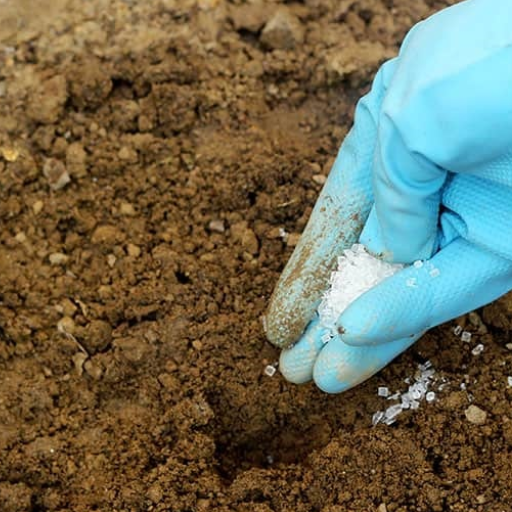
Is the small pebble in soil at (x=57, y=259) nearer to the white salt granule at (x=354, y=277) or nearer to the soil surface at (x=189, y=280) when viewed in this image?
the soil surface at (x=189, y=280)

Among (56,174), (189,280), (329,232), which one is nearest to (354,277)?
(329,232)

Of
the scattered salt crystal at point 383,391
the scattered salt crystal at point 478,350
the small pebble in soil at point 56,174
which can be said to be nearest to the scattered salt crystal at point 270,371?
the scattered salt crystal at point 383,391

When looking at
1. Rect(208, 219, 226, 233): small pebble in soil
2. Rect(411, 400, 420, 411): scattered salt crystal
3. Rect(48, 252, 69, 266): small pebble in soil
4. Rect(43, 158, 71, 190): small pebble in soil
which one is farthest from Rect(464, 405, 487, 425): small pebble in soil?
Rect(43, 158, 71, 190): small pebble in soil

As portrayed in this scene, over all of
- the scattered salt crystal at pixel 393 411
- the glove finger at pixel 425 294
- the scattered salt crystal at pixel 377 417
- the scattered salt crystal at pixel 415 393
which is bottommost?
the scattered salt crystal at pixel 377 417

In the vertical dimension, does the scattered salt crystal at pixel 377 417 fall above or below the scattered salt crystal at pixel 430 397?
below

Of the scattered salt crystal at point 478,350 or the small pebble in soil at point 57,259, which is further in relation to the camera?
the small pebble in soil at point 57,259

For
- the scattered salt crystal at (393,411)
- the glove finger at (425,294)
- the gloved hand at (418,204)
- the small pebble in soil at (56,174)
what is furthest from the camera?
the small pebble in soil at (56,174)
